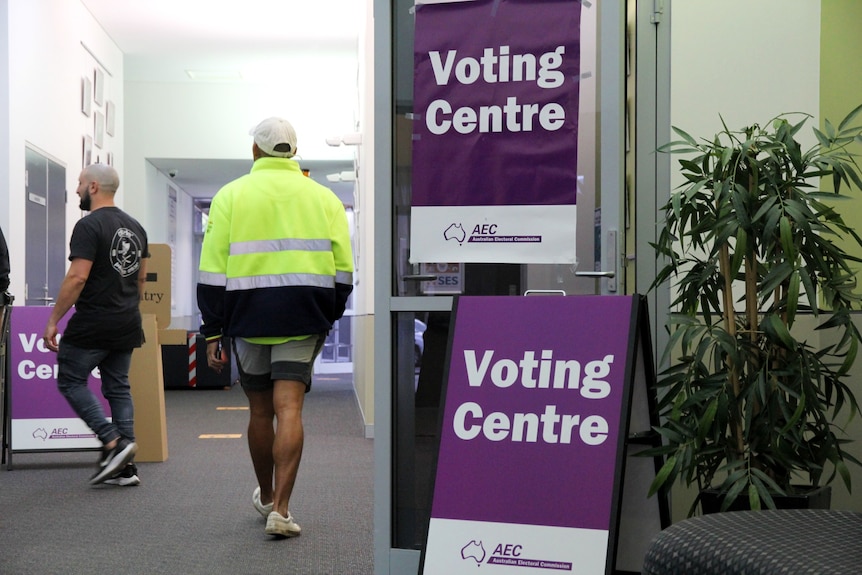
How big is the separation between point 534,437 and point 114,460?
2.97 meters

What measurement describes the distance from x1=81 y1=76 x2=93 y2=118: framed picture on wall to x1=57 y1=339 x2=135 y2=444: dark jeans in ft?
16.7

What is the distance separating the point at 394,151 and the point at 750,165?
0.95 meters

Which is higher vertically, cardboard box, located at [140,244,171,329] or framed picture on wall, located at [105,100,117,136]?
framed picture on wall, located at [105,100,117,136]

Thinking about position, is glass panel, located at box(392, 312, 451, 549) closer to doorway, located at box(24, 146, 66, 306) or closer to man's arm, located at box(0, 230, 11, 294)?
man's arm, located at box(0, 230, 11, 294)

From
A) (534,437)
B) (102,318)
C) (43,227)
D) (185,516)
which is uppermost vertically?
(43,227)

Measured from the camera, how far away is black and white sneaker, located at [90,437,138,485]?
4.96 metres

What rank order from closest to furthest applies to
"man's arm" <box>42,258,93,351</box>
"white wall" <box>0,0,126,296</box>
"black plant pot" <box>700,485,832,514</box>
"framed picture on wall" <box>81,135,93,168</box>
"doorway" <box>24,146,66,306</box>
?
1. "black plant pot" <box>700,485,832,514</box>
2. "man's arm" <box>42,258,93,351</box>
3. "white wall" <box>0,0,126,296</box>
4. "doorway" <box>24,146,66,306</box>
5. "framed picture on wall" <box>81,135,93,168</box>

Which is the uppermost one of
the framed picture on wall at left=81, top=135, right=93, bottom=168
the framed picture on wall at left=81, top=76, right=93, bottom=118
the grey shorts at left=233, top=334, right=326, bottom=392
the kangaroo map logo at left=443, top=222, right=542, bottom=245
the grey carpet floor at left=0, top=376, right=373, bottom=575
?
the framed picture on wall at left=81, top=76, right=93, bottom=118

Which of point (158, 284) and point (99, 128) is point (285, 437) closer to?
point (158, 284)

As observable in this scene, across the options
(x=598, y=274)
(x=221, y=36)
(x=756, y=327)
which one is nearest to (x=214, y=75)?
(x=221, y=36)

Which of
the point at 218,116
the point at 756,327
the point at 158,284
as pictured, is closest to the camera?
the point at 756,327

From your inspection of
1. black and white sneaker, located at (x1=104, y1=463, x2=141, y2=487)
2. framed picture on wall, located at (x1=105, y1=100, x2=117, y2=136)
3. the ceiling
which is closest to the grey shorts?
black and white sneaker, located at (x1=104, y1=463, x2=141, y2=487)

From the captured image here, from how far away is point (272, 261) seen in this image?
12.4ft

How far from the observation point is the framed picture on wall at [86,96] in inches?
376
